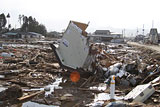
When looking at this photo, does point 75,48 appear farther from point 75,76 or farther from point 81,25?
point 75,76

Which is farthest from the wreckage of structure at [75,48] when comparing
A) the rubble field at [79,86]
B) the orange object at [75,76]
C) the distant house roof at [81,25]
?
the orange object at [75,76]

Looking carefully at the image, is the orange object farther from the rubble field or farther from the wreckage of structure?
the wreckage of structure

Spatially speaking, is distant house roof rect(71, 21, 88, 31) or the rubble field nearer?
the rubble field

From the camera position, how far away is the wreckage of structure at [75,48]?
9477 mm

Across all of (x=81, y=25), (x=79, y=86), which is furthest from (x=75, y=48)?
(x=79, y=86)

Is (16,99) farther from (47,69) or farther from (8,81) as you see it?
(47,69)

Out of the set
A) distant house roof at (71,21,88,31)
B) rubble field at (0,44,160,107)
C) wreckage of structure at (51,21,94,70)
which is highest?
distant house roof at (71,21,88,31)

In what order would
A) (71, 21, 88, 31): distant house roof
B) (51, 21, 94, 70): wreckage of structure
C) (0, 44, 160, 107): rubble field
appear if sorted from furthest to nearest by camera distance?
(71, 21, 88, 31): distant house roof
(51, 21, 94, 70): wreckage of structure
(0, 44, 160, 107): rubble field

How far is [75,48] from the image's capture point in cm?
967

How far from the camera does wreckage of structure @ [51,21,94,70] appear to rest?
31.1ft

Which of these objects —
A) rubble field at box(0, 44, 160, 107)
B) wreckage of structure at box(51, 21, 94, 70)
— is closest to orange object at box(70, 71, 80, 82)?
rubble field at box(0, 44, 160, 107)

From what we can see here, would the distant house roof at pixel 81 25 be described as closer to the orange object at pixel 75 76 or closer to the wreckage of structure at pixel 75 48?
the wreckage of structure at pixel 75 48

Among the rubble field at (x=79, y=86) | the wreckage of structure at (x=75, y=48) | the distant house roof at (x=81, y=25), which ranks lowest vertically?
the rubble field at (x=79, y=86)

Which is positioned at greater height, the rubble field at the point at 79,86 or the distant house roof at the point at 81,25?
the distant house roof at the point at 81,25
